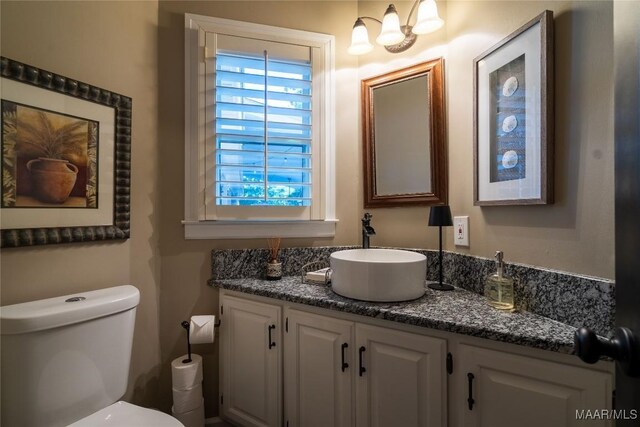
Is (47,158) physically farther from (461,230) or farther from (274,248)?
(461,230)

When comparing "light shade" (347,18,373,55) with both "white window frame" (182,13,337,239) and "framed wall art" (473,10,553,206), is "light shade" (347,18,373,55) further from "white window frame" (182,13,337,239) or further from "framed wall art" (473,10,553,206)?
"framed wall art" (473,10,553,206)

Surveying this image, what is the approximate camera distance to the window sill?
1.45m

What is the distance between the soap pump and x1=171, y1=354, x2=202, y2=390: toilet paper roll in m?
1.24

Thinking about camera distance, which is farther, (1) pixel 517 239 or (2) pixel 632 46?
(1) pixel 517 239

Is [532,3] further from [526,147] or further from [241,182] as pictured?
[241,182]

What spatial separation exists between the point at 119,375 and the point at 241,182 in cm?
92

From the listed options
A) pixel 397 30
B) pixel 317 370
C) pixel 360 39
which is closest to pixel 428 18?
pixel 397 30

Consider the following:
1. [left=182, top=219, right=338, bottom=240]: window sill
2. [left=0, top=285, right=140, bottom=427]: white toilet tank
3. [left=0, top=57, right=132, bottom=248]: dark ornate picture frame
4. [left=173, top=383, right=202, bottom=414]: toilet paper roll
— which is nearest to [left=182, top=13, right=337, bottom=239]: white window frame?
[left=182, top=219, right=338, bottom=240]: window sill

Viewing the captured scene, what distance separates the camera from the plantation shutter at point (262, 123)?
4.85 feet

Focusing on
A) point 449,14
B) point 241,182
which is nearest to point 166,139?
point 241,182

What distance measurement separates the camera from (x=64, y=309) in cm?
96

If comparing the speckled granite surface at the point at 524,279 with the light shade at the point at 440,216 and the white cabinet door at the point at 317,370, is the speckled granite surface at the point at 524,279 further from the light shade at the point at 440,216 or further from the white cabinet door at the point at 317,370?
Answer: the white cabinet door at the point at 317,370

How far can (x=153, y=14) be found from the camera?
4.62ft

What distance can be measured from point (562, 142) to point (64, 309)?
1.64 m
